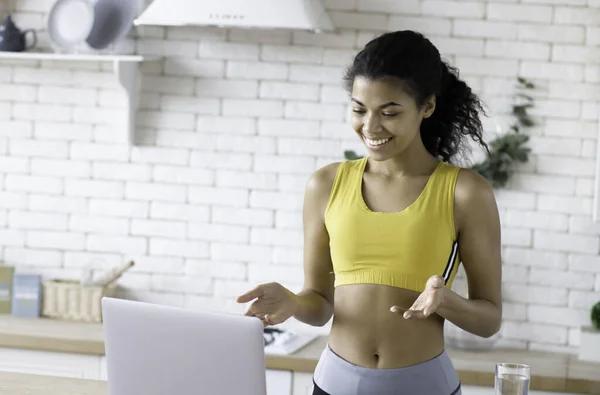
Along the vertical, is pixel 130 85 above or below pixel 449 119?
above

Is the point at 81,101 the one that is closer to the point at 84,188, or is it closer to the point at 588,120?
the point at 84,188

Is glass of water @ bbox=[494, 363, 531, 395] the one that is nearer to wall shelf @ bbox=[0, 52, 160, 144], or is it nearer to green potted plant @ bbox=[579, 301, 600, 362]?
green potted plant @ bbox=[579, 301, 600, 362]

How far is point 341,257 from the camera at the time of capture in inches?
79.8

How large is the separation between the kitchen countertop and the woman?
969mm

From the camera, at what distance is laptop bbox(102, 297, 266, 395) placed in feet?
4.73

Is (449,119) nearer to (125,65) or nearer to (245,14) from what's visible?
(245,14)

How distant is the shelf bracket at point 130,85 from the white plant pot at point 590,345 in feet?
6.15

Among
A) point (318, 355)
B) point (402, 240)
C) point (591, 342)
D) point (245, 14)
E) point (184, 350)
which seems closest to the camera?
point (184, 350)

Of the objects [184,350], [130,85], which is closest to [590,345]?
[130,85]

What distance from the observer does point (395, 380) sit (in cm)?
193

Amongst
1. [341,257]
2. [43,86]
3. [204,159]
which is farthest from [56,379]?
[43,86]

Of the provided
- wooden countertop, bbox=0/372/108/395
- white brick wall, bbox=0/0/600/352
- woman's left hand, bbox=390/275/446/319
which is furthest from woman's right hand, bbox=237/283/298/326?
white brick wall, bbox=0/0/600/352

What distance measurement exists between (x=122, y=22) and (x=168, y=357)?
86.4 inches

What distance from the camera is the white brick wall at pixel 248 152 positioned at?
329 cm
